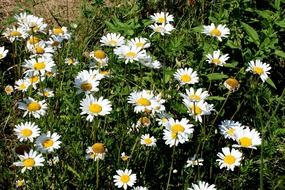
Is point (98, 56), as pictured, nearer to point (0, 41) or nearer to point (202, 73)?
point (202, 73)

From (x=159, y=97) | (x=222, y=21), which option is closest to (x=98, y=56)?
(x=159, y=97)

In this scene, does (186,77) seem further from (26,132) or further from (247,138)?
(26,132)

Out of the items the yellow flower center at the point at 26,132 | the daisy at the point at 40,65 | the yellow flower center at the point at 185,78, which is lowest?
the yellow flower center at the point at 26,132

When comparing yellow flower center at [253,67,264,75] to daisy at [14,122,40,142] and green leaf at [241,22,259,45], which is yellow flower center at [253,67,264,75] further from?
daisy at [14,122,40,142]

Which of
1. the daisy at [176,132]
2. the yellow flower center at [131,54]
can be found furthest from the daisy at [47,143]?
the yellow flower center at [131,54]

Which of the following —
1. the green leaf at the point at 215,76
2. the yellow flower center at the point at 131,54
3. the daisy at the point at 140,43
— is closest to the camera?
the yellow flower center at the point at 131,54

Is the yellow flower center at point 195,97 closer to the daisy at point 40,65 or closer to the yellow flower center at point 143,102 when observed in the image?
the yellow flower center at point 143,102

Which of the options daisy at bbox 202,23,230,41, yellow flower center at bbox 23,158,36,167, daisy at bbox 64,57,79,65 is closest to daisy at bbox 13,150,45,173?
yellow flower center at bbox 23,158,36,167

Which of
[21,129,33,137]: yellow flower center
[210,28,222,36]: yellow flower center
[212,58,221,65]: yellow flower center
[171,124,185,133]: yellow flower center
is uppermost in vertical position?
[210,28,222,36]: yellow flower center
